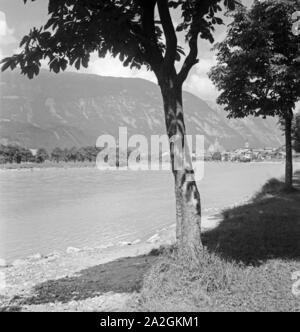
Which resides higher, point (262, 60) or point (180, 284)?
point (262, 60)

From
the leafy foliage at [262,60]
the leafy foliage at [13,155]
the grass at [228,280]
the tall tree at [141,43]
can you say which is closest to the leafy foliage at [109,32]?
the tall tree at [141,43]

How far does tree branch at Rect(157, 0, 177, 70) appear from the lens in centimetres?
702

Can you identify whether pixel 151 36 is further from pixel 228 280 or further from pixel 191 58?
pixel 228 280

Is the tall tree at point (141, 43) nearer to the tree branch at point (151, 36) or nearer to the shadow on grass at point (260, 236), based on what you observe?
the tree branch at point (151, 36)

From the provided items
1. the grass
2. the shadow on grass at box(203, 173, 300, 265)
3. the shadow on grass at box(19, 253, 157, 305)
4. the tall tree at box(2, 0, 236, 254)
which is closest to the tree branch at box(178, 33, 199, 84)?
the tall tree at box(2, 0, 236, 254)

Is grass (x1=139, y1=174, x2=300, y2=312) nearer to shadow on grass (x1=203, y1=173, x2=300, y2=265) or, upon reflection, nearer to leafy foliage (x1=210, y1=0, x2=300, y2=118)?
shadow on grass (x1=203, y1=173, x2=300, y2=265)

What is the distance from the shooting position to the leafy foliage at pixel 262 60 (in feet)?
55.8

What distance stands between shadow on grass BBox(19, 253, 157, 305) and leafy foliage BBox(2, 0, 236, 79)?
348 cm

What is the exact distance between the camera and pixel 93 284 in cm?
684

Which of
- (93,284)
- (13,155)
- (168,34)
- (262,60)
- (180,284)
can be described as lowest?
(93,284)

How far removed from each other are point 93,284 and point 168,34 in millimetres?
4431

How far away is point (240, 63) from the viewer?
1736 cm

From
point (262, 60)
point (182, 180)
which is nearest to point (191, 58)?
point (182, 180)
